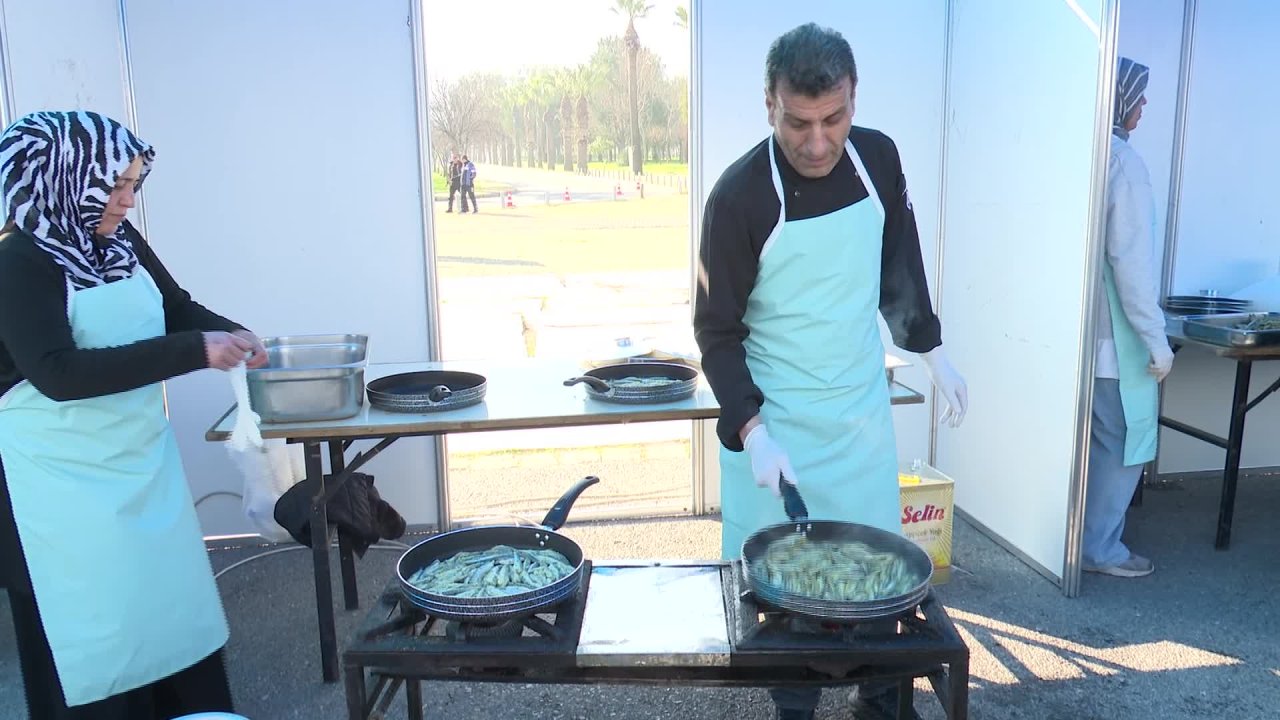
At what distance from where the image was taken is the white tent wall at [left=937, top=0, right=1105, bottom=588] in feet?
10.5

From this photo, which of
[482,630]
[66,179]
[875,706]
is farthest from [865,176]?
[66,179]

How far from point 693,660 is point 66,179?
64.3 inches

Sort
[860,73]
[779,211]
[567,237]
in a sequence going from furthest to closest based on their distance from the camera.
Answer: [567,237] < [860,73] < [779,211]

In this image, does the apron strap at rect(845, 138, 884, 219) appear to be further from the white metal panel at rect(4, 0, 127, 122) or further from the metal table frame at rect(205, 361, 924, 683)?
the white metal panel at rect(4, 0, 127, 122)

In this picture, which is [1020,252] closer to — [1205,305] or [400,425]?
[1205,305]

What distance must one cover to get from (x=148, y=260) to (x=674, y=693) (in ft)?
6.28

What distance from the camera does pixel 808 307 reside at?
6.64ft

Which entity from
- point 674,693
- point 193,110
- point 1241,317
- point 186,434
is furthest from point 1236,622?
point 193,110

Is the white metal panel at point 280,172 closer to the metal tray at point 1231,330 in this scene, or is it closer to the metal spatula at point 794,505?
the metal spatula at point 794,505

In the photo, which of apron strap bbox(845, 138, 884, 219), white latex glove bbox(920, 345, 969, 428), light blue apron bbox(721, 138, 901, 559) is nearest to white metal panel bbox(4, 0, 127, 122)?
light blue apron bbox(721, 138, 901, 559)

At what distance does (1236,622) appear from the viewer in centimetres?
314

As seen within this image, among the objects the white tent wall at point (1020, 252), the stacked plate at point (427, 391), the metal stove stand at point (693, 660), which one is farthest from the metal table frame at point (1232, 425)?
the stacked plate at point (427, 391)

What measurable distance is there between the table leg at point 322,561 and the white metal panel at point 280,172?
116 cm

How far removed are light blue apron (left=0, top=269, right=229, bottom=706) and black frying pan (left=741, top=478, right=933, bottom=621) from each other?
1366mm
